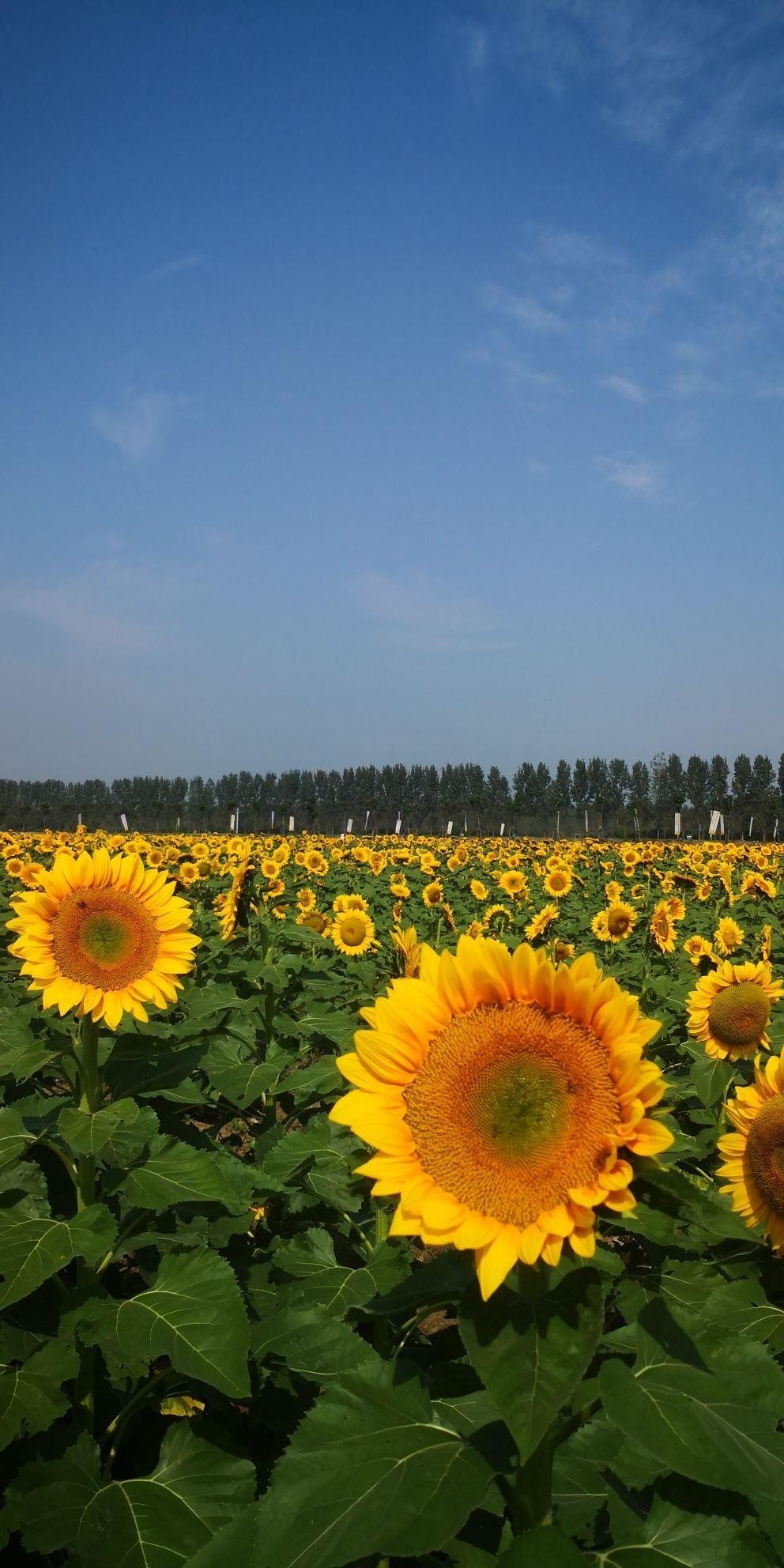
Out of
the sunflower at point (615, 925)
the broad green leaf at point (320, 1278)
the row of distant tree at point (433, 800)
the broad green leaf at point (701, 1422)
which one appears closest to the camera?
the broad green leaf at point (701, 1422)

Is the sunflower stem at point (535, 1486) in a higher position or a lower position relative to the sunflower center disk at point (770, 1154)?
lower

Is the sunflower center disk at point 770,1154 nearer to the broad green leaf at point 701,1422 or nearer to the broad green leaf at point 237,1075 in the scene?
the broad green leaf at point 701,1422

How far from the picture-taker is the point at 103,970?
115 inches

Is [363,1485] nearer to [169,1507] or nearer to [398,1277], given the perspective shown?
[169,1507]

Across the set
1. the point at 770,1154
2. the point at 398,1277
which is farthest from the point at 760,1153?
the point at 398,1277

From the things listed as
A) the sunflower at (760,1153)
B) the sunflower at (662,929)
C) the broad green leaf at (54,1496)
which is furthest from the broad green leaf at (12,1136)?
the sunflower at (662,929)

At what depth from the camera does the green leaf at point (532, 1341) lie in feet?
3.99

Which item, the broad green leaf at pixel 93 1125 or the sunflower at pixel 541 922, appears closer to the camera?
the broad green leaf at pixel 93 1125

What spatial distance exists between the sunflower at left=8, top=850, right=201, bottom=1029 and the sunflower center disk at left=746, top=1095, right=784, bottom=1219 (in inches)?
67.1

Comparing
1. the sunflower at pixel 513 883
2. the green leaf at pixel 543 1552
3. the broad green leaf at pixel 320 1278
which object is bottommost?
the broad green leaf at pixel 320 1278

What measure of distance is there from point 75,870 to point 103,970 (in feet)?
1.21

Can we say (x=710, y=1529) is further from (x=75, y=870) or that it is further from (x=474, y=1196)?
(x=75, y=870)

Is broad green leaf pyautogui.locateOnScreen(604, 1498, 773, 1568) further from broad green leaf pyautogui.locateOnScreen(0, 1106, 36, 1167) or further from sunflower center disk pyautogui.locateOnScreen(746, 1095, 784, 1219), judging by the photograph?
broad green leaf pyautogui.locateOnScreen(0, 1106, 36, 1167)

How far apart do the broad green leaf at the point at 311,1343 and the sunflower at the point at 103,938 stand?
901 millimetres
